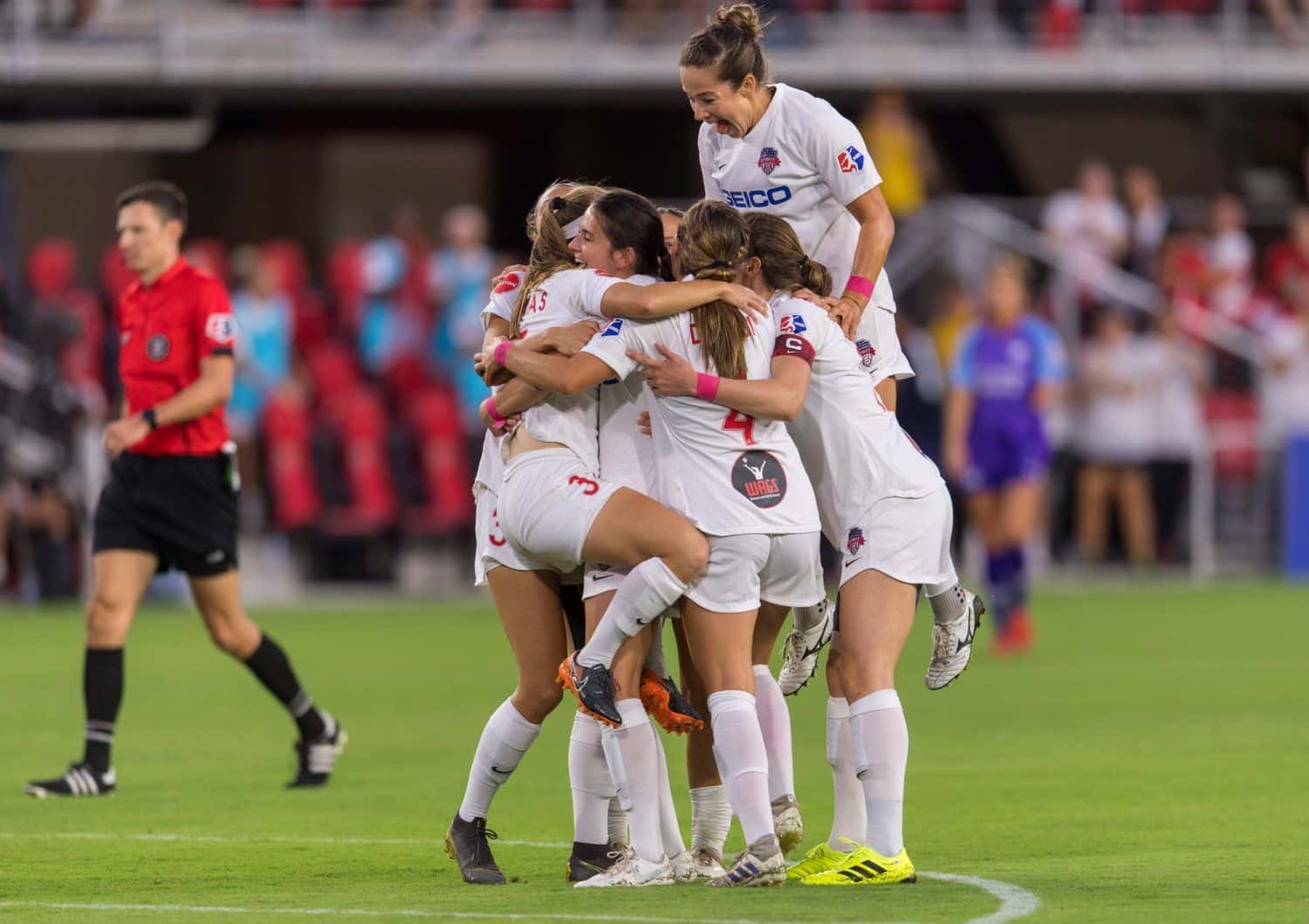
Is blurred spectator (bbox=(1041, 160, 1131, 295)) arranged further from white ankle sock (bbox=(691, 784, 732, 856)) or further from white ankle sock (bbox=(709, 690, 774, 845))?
white ankle sock (bbox=(709, 690, 774, 845))

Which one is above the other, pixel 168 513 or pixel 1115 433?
pixel 1115 433

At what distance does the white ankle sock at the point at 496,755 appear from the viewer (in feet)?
24.8

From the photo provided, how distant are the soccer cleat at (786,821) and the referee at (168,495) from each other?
301 cm

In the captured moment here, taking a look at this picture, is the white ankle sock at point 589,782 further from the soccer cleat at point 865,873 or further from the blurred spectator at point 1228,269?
the blurred spectator at point 1228,269

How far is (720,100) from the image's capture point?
782 cm

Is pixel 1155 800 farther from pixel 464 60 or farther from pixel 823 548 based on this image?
pixel 464 60

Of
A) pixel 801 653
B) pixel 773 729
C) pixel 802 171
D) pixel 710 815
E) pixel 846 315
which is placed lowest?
pixel 710 815

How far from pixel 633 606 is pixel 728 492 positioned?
448mm

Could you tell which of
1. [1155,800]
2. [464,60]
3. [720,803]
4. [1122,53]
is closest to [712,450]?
[720,803]

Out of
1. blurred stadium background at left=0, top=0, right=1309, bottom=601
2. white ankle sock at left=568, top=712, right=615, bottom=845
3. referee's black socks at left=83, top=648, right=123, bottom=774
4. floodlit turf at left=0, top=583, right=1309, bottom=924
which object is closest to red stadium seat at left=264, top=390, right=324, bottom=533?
blurred stadium background at left=0, top=0, right=1309, bottom=601

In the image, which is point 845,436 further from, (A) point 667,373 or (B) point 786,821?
(B) point 786,821

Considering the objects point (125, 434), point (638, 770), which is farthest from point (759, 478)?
point (125, 434)

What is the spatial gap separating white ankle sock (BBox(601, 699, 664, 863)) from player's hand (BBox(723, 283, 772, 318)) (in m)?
1.23

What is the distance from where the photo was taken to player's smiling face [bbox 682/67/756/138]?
7758mm
